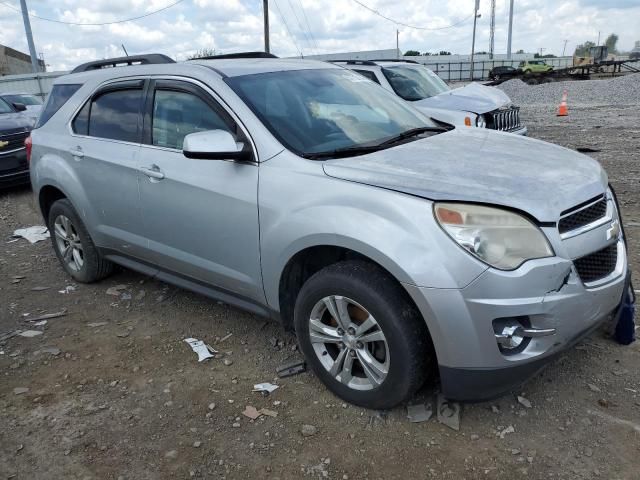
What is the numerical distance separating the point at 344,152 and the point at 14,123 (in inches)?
325

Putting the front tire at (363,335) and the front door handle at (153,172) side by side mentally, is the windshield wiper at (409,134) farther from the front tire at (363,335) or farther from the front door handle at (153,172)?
the front door handle at (153,172)

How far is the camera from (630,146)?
1042cm

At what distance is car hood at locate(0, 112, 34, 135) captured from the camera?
909 centimetres

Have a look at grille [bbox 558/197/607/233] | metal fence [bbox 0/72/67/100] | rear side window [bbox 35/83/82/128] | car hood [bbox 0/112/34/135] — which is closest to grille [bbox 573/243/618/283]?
grille [bbox 558/197/607/233]

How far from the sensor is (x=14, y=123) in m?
9.34

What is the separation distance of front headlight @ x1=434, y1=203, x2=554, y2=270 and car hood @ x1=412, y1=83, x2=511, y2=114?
19.9 ft

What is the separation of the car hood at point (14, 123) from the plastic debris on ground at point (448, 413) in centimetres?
863

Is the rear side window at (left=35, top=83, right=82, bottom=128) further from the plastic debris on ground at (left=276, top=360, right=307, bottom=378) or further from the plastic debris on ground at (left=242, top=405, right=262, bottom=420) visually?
the plastic debris on ground at (left=242, top=405, right=262, bottom=420)

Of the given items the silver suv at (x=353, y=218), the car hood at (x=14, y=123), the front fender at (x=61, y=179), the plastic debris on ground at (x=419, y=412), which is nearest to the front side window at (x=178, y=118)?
the silver suv at (x=353, y=218)

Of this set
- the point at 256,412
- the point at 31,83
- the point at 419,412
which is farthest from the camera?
the point at 31,83

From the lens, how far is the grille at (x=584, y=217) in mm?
2553

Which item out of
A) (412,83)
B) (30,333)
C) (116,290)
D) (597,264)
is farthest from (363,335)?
(412,83)

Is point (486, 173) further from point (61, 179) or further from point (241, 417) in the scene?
point (61, 179)

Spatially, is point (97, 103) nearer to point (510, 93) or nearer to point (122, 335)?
point (122, 335)
